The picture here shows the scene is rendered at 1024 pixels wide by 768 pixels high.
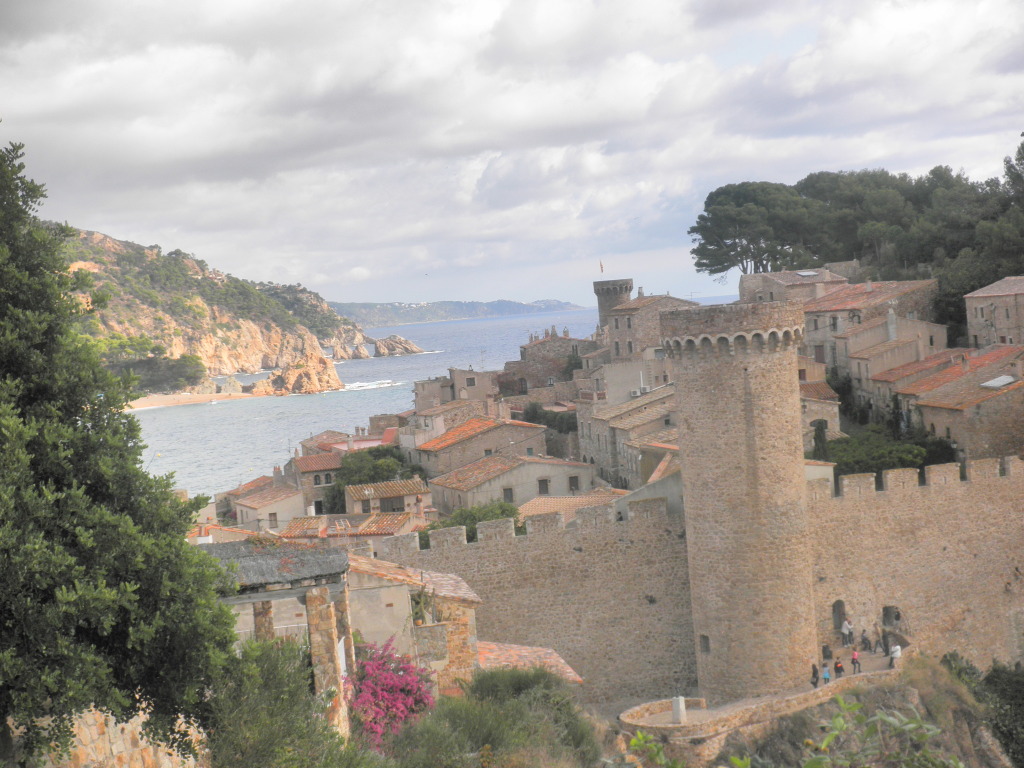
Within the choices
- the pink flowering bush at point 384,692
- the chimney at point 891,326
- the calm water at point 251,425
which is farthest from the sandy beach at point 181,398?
the pink flowering bush at point 384,692

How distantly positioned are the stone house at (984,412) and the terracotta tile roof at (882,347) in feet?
18.9

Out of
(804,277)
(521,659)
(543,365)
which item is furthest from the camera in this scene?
(543,365)

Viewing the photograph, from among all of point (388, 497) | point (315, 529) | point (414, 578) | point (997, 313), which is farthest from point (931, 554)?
point (388, 497)

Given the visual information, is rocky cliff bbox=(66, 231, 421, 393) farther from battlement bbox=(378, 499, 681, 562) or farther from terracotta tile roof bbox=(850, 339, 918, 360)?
battlement bbox=(378, 499, 681, 562)

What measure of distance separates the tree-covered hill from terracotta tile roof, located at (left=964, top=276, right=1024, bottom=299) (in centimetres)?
555

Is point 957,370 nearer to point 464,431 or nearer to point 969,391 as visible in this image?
point 969,391

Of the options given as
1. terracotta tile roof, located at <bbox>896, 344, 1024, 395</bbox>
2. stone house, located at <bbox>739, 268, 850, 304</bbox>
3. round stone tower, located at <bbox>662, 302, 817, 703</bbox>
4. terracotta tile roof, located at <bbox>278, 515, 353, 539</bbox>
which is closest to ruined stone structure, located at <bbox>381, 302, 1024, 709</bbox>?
round stone tower, located at <bbox>662, 302, 817, 703</bbox>

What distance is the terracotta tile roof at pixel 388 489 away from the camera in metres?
34.7

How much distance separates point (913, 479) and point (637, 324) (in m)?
28.1

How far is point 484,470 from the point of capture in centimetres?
3375

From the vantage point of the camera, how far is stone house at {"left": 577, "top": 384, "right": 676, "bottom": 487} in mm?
34219

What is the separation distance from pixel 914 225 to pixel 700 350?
121ft

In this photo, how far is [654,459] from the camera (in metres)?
29.7

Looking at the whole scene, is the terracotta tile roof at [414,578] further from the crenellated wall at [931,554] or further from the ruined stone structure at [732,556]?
the crenellated wall at [931,554]
